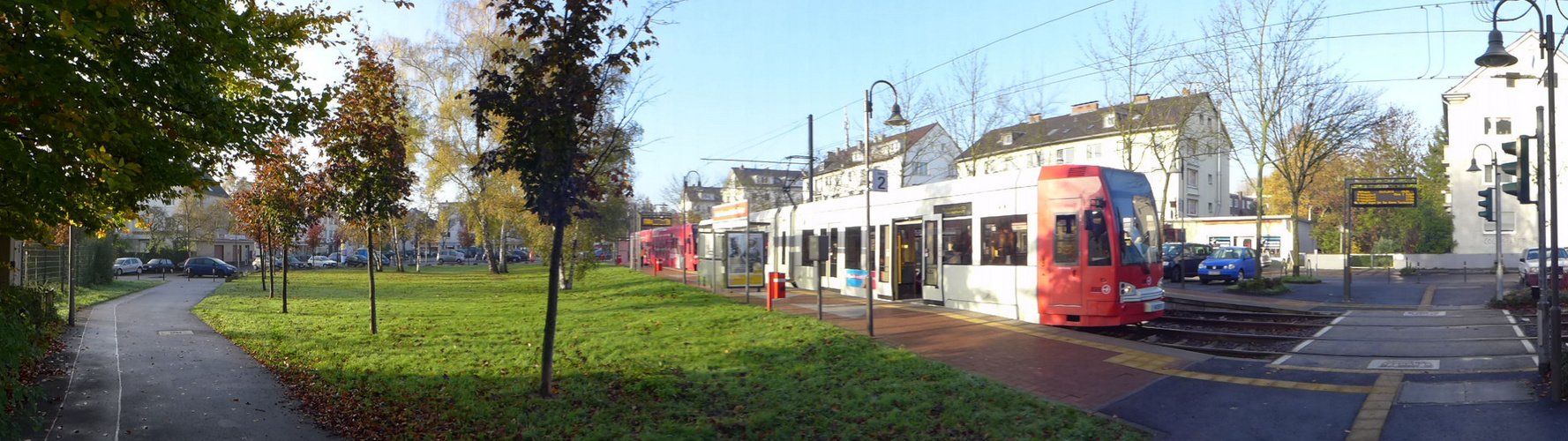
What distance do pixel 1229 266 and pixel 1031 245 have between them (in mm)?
19216

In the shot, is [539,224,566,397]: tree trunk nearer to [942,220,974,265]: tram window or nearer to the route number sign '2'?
[942,220,974,265]: tram window

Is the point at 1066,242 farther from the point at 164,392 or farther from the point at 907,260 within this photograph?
the point at 164,392

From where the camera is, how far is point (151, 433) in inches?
306

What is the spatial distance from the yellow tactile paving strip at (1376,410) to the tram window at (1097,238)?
14.2 ft

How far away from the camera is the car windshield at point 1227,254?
30361 millimetres

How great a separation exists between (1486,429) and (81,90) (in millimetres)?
→ 11131

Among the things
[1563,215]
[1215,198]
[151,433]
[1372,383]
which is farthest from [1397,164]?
[151,433]

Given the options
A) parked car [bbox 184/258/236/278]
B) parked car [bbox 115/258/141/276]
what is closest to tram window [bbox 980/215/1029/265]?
parked car [bbox 184/258/236/278]

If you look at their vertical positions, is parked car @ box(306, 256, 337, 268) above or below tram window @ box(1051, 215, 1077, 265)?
below

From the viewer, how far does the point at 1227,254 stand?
30.7m

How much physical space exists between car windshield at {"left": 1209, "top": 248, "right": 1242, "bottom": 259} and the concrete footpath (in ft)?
98.0

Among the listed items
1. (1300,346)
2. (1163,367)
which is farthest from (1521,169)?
(1300,346)

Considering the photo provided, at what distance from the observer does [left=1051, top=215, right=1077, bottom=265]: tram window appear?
44.7 ft

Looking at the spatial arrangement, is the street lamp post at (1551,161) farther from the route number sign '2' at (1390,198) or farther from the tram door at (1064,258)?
the route number sign '2' at (1390,198)
